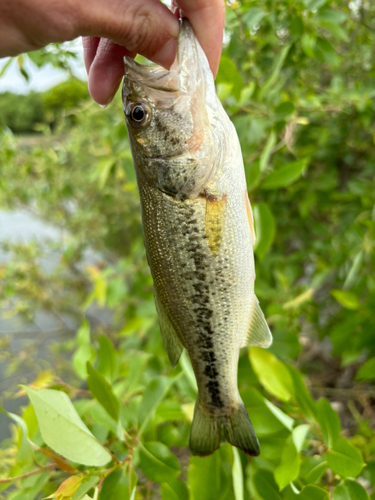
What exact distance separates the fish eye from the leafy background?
0.28 m

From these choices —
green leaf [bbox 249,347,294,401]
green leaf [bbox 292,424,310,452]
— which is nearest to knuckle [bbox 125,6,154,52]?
green leaf [bbox 249,347,294,401]

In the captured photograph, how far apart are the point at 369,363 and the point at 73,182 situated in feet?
7.44

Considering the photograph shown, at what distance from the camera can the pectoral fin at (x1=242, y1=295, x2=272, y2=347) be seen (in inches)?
32.9

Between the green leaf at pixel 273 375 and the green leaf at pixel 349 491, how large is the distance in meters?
0.18

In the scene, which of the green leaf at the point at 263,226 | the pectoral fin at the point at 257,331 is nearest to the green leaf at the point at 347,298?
the green leaf at the point at 263,226

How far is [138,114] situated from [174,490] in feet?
2.56

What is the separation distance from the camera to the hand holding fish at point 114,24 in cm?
60

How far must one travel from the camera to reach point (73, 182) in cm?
268

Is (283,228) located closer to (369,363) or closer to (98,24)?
Answer: (369,363)

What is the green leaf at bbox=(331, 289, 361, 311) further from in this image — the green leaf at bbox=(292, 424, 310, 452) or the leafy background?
the green leaf at bbox=(292, 424, 310, 452)

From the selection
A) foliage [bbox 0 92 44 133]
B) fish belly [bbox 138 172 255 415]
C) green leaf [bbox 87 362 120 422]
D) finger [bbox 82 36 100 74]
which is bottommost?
foliage [bbox 0 92 44 133]

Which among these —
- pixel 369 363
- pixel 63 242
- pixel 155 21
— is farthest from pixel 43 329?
pixel 155 21

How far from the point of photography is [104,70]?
880 millimetres

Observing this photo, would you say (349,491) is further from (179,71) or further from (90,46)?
(90,46)
